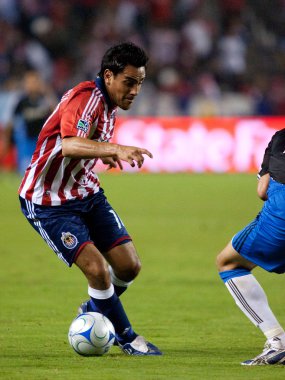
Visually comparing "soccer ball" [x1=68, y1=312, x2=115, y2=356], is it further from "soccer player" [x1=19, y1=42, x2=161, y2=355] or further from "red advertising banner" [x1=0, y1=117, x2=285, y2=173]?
"red advertising banner" [x1=0, y1=117, x2=285, y2=173]

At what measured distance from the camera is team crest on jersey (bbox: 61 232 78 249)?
20.5 ft

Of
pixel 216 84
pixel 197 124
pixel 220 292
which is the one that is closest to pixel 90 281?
pixel 220 292

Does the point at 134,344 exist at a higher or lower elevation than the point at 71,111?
lower

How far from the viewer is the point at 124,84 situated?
632 centimetres

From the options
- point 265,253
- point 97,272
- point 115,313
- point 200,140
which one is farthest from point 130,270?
point 200,140

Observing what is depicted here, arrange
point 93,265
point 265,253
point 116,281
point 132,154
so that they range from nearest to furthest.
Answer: point 132,154
point 265,253
point 93,265
point 116,281

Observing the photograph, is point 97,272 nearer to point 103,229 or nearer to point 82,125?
point 103,229

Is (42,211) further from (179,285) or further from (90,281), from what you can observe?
(179,285)

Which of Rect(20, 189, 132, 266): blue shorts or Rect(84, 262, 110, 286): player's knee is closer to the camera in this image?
Rect(84, 262, 110, 286): player's knee

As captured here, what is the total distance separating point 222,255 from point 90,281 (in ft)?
2.93

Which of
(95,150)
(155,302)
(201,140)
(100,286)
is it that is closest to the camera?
(95,150)

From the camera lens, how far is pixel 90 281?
6.28 m

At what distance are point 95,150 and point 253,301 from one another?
1391 mm

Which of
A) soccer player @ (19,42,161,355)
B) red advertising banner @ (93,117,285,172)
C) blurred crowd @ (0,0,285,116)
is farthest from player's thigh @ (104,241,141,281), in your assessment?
blurred crowd @ (0,0,285,116)
